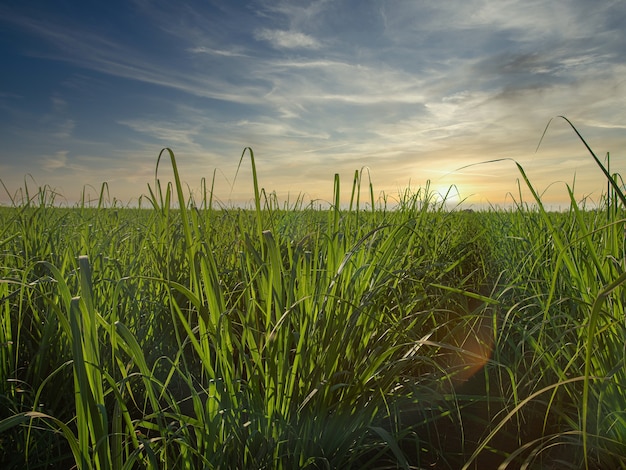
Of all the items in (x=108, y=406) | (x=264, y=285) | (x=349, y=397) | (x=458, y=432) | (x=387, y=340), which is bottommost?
(x=458, y=432)

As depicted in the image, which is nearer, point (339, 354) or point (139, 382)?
point (339, 354)

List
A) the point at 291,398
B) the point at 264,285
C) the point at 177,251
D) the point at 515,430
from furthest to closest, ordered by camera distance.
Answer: the point at 177,251
the point at 515,430
the point at 264,285
the point at 291,398

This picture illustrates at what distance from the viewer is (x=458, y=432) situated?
5.42 feet

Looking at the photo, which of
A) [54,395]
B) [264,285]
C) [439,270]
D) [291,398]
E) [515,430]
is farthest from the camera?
[439,270]

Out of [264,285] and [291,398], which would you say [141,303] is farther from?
[291,398]

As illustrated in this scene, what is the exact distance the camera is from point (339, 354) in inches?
49.4

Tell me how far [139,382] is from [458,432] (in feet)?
3.48

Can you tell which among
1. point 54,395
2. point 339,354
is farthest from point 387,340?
point 54,395

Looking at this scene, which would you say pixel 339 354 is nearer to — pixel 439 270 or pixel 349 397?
pixel 349 397

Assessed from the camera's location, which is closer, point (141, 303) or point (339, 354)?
point (339, 354)

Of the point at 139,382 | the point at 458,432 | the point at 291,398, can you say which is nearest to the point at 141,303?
the point at 139,382

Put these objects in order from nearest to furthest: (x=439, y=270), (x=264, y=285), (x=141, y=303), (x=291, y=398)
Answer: (x=291, y=398) < (x=264, y=285) < (x=141, y=303) < (x=439, y=270)

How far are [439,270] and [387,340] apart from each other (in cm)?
105

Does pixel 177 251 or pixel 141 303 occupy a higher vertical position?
pixel 177 251
